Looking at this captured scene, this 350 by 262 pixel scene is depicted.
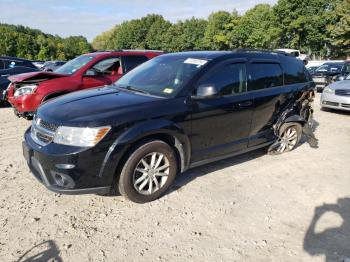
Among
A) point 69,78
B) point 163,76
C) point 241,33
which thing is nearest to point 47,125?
point 163,76

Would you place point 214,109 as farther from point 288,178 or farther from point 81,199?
point 81,199

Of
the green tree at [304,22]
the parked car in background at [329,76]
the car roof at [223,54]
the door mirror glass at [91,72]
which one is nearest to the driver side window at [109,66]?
the door mirror glass at [91,72]

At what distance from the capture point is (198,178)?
15.4 ft

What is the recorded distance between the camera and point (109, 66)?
802 cm

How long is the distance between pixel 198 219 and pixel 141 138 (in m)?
1.09

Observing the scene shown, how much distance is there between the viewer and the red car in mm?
7105

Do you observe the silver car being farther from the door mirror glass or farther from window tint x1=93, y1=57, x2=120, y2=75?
the door mirror glass

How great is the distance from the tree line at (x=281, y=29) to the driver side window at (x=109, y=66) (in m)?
23.4

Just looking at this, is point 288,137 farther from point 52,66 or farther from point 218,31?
point 218,31

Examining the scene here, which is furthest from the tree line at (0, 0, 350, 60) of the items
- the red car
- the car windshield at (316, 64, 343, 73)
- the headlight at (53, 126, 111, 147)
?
the headlight at (53, 126, 111, 147)

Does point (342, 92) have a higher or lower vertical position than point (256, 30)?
lower

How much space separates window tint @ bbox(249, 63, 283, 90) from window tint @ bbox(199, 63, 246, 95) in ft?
0.65

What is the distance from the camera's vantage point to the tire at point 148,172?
3709 millimetres

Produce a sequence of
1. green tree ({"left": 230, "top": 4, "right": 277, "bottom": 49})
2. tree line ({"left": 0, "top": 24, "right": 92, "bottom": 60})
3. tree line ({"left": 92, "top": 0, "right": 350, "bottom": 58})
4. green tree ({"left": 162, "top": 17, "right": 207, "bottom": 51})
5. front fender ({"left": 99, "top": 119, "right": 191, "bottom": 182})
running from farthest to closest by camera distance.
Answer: green tree ({"left": 162, "top": 17, "right": 207, "bottom": 51}) < tree line ({"left": 0, "top": 24, "right": 92, "bottom": 60}) < green tree ({"left": 230, "top": 4, "right": 277, "bottom": 49}) < tree line ({"left": 92, "top": 0, "right": 350, "bottom": 58}) < front fender ({"left": 99, "top": 119, "right": 191, "bottom": 182})
